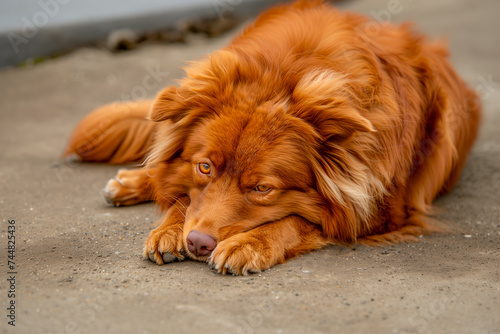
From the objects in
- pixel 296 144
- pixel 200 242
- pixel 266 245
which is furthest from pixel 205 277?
pixel 296 144

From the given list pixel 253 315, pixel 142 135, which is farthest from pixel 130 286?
pixel 142 135

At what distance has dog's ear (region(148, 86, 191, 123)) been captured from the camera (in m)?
3.44

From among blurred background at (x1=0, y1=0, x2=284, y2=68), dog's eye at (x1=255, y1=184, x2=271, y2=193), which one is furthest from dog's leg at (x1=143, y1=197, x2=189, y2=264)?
blurred background at (x1=0, y1=0, x2=284, y2=68)

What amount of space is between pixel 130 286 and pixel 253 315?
705 millimetres

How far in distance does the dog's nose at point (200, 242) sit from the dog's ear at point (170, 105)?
0.82m

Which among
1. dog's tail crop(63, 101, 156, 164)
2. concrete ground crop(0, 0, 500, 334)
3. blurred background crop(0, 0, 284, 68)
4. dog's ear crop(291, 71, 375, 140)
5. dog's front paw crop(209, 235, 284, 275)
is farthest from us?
blurred background crop(0, 0, 284, 68)

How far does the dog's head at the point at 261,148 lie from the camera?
316 centimetres

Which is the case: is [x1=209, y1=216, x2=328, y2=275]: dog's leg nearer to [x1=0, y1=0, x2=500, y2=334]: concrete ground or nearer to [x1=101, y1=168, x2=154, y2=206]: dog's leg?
[x1=0, y1=0, x2=500, y2=334]: concrete ground

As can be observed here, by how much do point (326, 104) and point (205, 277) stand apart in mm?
1216

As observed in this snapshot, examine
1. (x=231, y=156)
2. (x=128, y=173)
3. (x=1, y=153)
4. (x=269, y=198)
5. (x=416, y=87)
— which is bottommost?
(x=1, y=153)

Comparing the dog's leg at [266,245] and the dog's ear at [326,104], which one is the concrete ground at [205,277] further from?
the dog's ear at [326,104]

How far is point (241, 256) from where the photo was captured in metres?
3.03

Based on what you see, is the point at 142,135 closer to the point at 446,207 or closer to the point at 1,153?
the point at 1,153

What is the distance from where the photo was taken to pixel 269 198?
3.25m
